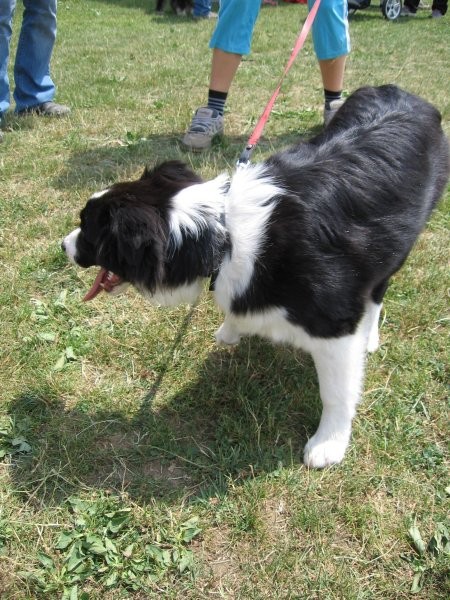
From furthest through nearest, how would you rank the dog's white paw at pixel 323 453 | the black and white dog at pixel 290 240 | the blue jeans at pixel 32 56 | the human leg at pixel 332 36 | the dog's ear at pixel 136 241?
the blue jeans at pixel 32 56 → the human leg at pixel 332 36 → the dog's white paw at pixel 323 453 → the black and white dog at pixel 290 240 → the dog's ear at pixel 136 241

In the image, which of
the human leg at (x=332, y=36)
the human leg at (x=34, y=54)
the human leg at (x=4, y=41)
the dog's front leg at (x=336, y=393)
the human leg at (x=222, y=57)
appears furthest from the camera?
the human leg at (x=34, y=54)

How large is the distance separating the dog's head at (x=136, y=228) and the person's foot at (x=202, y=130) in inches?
94.8

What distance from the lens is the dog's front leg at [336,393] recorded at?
2033mm

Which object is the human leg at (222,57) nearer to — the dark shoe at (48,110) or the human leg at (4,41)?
the dark shoe at (48,110)

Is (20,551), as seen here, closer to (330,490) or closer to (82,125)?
(330,490)

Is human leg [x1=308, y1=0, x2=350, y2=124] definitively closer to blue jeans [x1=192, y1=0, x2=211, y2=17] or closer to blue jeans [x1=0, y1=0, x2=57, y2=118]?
blue jeans [x1=0, y1=0, x2=57, y2=118]

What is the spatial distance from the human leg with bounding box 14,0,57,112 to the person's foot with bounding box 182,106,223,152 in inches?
68.7

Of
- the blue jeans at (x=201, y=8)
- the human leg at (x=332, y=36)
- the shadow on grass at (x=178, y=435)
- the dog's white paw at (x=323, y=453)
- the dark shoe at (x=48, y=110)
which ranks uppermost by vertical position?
the human leg at (x=332, y=36)

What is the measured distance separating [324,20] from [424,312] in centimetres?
269

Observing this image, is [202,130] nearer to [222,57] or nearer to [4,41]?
[222,57]

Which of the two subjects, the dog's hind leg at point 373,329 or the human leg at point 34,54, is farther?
the human leg at point 34,54

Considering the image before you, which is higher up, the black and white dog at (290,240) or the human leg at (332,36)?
the human leg at (332,36)

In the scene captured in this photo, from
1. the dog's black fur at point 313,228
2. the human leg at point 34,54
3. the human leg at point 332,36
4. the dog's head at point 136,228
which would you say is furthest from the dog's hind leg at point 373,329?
the human leg at point 34,54

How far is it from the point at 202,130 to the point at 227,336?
2.34 meters
